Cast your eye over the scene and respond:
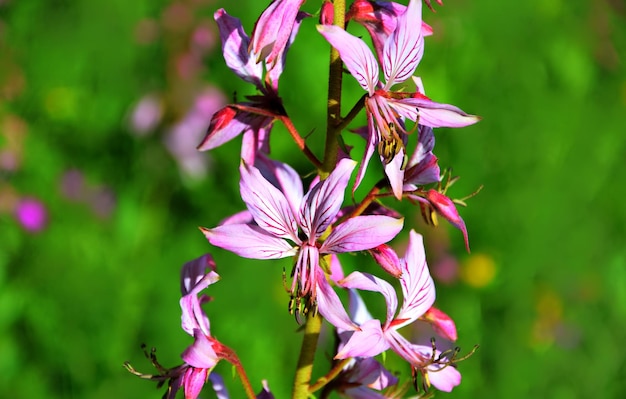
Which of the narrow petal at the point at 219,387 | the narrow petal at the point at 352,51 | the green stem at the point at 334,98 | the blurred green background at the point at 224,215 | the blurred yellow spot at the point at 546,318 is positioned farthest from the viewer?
the blurred yellow spot at the point at 546,318

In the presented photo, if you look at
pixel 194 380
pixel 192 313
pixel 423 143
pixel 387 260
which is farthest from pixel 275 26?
pixel 194 380

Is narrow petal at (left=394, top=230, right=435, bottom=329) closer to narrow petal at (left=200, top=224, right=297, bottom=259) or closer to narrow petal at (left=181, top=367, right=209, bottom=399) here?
narrow petal at (left=200, top=224, right=297, bottom=259)

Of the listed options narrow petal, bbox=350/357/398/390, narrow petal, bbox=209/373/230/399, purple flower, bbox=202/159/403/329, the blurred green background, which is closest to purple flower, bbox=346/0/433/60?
purple flower, bbox=202/159/403/329

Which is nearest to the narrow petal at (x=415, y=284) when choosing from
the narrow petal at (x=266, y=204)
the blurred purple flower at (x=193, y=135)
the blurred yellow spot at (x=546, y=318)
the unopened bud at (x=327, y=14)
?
the narrow petal at (x=266, y=204)

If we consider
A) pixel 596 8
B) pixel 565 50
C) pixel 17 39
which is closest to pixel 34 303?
pixel 17 39

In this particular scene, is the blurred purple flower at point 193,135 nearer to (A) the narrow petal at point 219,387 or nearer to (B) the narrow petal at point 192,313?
(A) the narrow petal at point 219,387

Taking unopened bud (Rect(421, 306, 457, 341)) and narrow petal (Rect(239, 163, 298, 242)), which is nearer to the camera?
narrow petal (Rect(239, 163, 298, 242))

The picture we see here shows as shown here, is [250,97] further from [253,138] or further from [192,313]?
[192,313]
